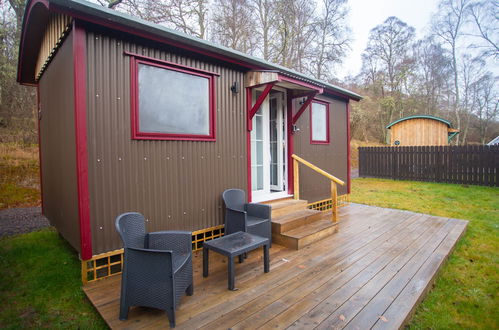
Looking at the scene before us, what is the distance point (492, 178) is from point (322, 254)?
953cm

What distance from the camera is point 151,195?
3.09 meters

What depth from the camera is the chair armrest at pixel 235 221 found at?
10.5ft

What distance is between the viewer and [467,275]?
2.98m

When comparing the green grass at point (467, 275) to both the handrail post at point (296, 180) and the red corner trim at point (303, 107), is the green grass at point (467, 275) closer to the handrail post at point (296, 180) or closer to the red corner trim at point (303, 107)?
the handrail post at point (296, 180)

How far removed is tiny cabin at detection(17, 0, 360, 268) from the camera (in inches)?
105

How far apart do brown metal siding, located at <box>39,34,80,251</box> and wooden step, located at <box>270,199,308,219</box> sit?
2646 millimetres

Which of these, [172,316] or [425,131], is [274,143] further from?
[425,131]

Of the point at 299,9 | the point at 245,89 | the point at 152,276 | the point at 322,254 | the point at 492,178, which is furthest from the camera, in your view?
the point at 299,9

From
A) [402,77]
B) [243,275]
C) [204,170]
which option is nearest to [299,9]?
[402,77]

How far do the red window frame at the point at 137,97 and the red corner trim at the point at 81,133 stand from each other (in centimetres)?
47

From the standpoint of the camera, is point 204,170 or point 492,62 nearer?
point 204,170

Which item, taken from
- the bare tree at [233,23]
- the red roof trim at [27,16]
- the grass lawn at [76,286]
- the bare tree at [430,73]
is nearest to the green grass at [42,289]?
the grass lawn at [76,286]

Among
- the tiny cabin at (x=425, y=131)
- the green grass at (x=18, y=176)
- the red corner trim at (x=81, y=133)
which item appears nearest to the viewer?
the red corner trim at (x=81, y=133)

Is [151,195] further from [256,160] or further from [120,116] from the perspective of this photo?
[256,160]
